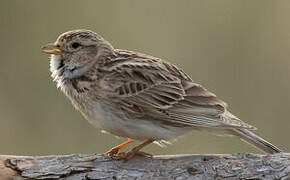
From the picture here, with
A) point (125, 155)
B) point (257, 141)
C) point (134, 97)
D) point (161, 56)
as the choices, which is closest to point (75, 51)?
point (134, 97)

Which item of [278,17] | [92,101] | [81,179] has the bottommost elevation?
[81,179]

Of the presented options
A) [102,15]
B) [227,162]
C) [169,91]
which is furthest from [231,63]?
[227,162]

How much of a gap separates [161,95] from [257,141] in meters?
1.15

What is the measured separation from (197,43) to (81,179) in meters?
4.69

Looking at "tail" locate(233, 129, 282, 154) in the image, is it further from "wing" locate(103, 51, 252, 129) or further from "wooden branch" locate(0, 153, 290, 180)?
"wooden branch" locate(0, 153, 290, 180)

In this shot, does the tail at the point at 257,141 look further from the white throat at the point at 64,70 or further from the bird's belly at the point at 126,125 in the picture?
the white throat at the point at 64,70

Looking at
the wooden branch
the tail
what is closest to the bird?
the tail

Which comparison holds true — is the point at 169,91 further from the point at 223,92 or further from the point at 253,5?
the point at 253,5

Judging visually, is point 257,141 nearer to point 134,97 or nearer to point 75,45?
point 134,97

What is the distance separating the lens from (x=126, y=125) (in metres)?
9.20

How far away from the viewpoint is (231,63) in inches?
525

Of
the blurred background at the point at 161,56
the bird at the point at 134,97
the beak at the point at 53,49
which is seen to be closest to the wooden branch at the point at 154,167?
the bird at the point at 134,97

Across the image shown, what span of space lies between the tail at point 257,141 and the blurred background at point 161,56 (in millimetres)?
2630

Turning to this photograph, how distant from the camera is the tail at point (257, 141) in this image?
364 inches
